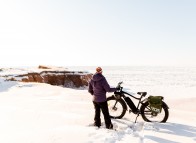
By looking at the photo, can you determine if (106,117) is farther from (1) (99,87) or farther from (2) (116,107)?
(2) (116,107)

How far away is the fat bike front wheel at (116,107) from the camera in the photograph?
35.0 feet

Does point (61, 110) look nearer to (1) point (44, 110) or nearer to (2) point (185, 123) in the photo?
(1) point (44, 110)

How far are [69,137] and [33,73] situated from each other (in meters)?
26.3

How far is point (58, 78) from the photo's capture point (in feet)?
116

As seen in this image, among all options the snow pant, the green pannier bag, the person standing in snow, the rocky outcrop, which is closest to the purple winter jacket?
the person standing in snow

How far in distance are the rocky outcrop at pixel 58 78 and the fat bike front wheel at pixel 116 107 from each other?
812 inches

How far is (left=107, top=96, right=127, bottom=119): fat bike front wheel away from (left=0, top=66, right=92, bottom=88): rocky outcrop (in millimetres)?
20615

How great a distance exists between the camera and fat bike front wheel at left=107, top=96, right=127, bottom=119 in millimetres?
10680

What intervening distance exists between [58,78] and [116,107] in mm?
25038

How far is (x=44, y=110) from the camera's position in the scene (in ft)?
40.1

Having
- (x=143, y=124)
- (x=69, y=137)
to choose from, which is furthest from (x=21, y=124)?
(x=143, y=124)

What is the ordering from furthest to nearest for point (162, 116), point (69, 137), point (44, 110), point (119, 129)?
point (44, 110) < point (162, 116) < point (119, 129) < point (69, 137)

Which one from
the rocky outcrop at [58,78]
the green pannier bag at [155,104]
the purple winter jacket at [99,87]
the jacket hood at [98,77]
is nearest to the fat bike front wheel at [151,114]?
the green pannier bag at [155,104]

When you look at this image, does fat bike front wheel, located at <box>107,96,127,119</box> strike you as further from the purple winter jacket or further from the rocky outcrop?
the rocky outcrop
